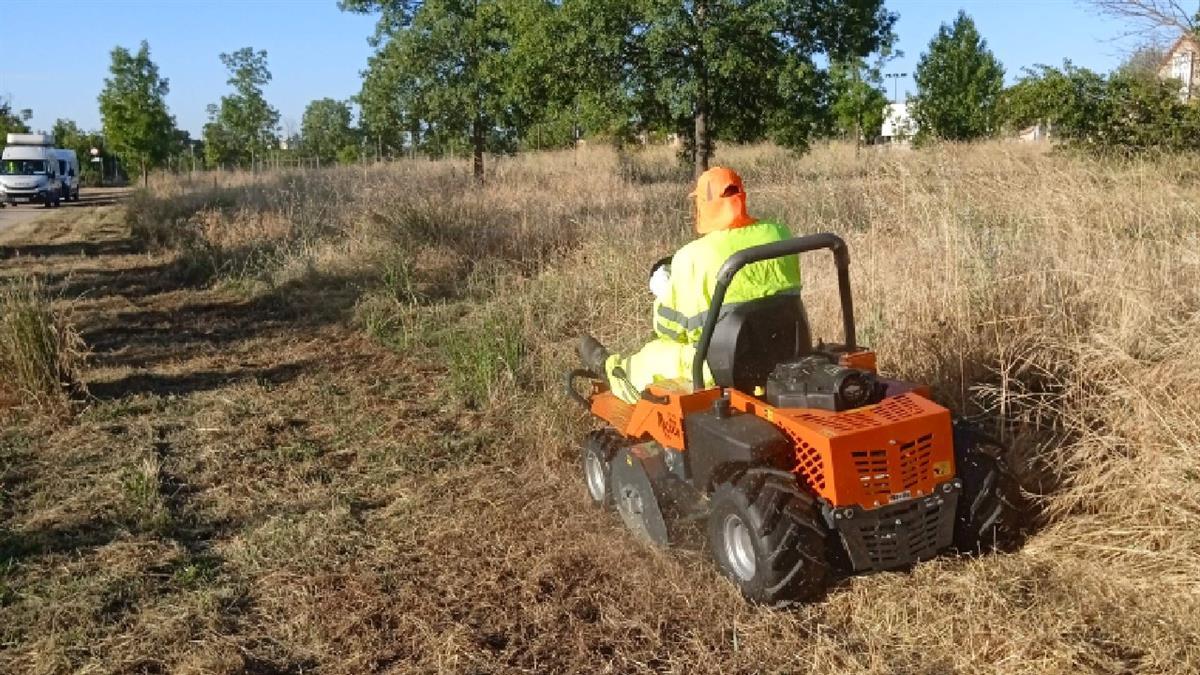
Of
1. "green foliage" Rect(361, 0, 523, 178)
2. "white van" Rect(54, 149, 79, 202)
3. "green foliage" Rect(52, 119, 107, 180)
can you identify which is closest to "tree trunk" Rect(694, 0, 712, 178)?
"green foliage" Rect(361, 0, 523, 178)

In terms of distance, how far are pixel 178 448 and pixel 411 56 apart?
16308mm

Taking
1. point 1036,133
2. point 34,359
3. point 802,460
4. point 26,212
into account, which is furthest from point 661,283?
point 26,212

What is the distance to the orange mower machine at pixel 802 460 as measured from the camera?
3240 millimetres

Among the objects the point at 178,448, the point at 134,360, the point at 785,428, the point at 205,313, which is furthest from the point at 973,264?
the point at 205,313

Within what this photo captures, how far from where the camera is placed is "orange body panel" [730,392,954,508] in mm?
3189

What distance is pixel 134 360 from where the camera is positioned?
803 centimetres

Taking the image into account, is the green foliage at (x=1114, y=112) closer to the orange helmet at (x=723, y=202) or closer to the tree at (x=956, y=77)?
the orange helmet at (x=723, y=202)

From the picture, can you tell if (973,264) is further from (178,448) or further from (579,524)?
(178,448)

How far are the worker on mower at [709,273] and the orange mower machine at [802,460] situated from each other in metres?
0.09

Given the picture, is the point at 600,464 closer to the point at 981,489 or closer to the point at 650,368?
the point at 650,368

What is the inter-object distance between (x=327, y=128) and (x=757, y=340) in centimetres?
4816

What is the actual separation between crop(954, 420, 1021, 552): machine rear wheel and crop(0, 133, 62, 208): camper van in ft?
124

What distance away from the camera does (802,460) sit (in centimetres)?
335

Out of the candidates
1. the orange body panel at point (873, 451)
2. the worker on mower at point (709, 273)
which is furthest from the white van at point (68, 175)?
the orange body panel at point (873, 451)
